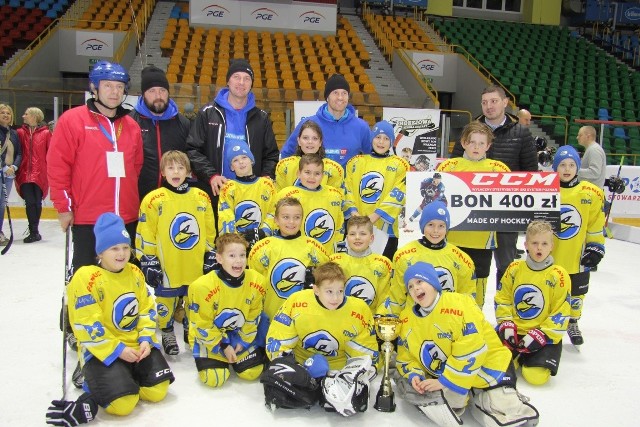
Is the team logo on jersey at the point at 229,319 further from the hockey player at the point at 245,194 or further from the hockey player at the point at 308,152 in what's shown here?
the hockey player at the point at 308,152

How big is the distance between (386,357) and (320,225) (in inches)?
46.6

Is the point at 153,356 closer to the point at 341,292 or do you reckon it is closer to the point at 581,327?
the point at 341,292

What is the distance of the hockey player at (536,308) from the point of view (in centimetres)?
334

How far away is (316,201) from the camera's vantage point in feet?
12.3

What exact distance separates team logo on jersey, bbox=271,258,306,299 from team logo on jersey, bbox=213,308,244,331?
0.99 feet

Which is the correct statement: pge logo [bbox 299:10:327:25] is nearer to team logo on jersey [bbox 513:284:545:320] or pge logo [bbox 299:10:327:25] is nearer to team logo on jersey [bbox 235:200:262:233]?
team logo on jersey [bbox 235:200:262:233]

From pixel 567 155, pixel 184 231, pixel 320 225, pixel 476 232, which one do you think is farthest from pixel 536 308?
pixel 184 231

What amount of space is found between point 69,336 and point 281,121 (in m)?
5.86

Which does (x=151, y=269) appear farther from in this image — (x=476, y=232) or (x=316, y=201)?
(x=476, y=232)

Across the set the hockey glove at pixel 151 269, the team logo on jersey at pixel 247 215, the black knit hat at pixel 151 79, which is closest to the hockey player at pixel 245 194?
the team logo on jersey at pixel 247 215

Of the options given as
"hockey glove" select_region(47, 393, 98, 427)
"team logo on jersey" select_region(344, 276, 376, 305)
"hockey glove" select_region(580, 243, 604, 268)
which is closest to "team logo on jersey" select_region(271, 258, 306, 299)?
"team logo on jersey" select_region(344, 276, 376, 305)

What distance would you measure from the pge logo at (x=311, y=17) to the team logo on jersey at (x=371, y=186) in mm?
13863

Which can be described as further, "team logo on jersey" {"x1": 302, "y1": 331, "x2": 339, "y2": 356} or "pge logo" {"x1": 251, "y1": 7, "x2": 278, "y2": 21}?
"pge logo" {"x1": 251, "y1": 7, "x2": 278, "y2": 21}

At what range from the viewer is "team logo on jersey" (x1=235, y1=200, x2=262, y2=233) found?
150 inches
